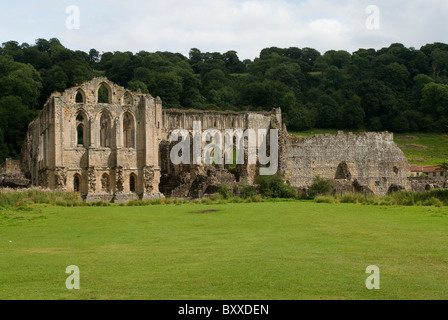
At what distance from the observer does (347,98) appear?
10981 centimetres

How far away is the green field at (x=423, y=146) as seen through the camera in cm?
8256

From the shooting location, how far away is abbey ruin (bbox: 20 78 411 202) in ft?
160

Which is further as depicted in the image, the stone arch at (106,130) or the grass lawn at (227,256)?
the stone arch at (106,130)

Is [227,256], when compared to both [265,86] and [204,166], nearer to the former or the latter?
[204,166]

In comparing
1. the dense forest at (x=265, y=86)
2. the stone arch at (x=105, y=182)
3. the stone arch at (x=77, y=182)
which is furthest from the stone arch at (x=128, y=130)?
the dense forest at (x=265, y=86)

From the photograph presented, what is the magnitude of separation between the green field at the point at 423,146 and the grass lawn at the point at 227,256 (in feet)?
193

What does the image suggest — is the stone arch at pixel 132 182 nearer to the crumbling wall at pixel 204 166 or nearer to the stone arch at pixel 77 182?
the crumbling wall at pixel 204 166

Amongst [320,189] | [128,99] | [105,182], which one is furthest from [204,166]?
[320,189]

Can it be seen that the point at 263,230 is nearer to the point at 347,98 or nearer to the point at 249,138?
the point at 249,138

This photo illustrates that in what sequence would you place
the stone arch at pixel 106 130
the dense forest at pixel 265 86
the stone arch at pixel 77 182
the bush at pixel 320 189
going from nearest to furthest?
the bush at pixel 320 189 < the stone arch at pixel 77 182 < the stone arch at pixel 106 130 < the dense forest at pixel 265 86

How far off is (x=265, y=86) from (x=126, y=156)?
A: 2204 inches

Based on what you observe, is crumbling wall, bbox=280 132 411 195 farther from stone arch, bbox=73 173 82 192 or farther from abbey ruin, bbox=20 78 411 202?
stone arch, bbox=73 173 82 192

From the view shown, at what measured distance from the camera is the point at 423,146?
91125 millimetres

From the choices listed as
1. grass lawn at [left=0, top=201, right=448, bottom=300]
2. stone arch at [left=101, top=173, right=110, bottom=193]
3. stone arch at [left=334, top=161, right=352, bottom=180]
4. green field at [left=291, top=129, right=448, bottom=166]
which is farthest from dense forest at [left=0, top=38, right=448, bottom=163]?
grass lawn at [left=0, top=201, right=448, bottom=300]
